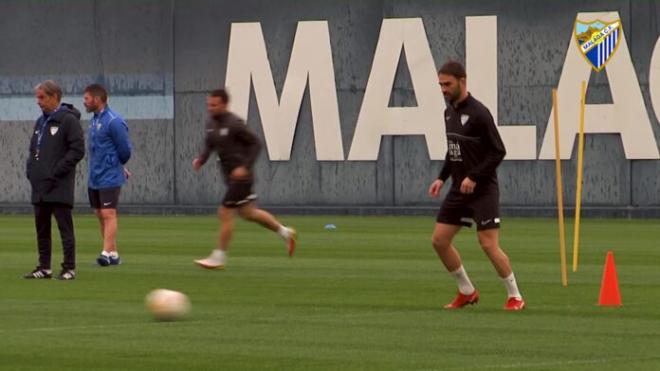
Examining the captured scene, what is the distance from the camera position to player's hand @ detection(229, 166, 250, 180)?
22.2 meters

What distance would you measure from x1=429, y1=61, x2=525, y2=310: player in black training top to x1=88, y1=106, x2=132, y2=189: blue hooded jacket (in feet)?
25.3

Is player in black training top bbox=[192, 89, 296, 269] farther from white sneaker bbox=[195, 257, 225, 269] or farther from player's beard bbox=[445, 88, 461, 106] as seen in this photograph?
player's beard bbox=[445, 88, 461, 106]

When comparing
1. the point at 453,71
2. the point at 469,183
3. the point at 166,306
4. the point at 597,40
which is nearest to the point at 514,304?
the point at 469,183

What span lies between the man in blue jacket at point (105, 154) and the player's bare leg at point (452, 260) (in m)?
7.56

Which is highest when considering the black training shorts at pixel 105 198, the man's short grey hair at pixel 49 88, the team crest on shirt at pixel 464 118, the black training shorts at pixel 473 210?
the man's short grey hair at pixel 49 88

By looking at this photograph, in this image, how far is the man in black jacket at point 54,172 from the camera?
21.2m

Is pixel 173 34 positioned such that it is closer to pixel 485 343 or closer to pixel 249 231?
pixel 249 231

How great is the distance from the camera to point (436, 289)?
1967 centimetres

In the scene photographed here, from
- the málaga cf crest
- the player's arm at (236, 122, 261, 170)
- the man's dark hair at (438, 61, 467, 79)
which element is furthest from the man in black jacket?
the málaga cf crest

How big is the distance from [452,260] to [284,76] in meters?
24.4

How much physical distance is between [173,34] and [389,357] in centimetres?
2986

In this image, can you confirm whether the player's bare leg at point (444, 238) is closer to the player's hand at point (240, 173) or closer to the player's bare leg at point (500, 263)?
the player's bare leg at point (500, 263)

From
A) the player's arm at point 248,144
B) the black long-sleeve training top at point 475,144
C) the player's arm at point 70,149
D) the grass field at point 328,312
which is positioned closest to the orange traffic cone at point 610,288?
the grass field at point 328,312

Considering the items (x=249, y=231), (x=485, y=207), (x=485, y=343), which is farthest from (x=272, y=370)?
(x=249, y=231)
